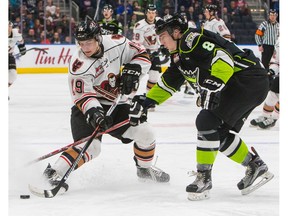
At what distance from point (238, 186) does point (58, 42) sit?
883 cm

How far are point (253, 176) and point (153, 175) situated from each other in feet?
1.94

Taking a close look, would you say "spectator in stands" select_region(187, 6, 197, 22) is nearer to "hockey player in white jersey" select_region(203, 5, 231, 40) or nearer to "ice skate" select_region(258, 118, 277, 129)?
"hockey player in white jersey" select_region(203, 5, 231, 40)

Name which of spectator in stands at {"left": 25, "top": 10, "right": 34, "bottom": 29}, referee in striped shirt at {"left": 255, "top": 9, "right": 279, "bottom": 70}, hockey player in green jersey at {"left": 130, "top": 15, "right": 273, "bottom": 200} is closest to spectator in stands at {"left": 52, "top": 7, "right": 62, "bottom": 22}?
spectator in stands at {"left": 25, "top": 10, "right": 34, "bottom": 29}

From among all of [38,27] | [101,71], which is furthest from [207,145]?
[38,27]

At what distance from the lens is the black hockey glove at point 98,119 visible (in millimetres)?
3428

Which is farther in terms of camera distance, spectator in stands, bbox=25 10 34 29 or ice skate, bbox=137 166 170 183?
spectator in stands, bbox=25 10 34 29

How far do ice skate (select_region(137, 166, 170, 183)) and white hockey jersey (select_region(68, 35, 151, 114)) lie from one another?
0.43 m

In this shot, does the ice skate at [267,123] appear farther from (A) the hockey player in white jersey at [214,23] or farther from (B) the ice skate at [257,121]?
(A) the hockey player in white jersey at [214,23]

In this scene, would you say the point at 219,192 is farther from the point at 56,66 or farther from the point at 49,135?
the point at 56,66

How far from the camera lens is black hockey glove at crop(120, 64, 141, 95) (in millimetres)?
3695

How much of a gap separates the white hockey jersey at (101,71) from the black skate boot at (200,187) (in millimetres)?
644

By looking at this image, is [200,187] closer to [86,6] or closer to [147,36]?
[147,36]

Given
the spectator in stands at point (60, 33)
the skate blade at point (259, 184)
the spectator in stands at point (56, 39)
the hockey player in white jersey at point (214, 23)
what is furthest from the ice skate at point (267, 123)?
the spectator in stands at point (60, 33)

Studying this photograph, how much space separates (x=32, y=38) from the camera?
1198 centimetres
